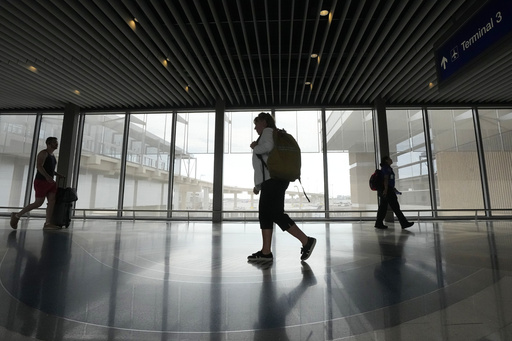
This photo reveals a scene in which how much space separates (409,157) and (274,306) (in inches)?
341

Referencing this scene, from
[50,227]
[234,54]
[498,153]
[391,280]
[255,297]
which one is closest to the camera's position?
[255,297]

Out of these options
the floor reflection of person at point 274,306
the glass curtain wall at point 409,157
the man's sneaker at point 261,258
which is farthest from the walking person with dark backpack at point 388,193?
the floor reflection of person at point 274,306

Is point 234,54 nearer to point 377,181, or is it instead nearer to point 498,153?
point 377,181

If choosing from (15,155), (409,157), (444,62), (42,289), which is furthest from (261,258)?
(15,155)

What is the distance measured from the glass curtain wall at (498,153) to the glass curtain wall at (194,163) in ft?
29.4

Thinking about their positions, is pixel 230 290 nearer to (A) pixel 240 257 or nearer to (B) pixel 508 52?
(A) pixel 240 257

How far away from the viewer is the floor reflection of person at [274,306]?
98cm

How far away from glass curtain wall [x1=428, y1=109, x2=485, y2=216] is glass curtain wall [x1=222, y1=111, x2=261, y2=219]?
19.4ft

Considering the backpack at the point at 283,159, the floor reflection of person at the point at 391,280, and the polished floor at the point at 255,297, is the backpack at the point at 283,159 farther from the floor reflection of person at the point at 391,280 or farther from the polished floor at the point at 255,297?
the floor reflection of person at the point at 391,280

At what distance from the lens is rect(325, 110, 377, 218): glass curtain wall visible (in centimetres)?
805

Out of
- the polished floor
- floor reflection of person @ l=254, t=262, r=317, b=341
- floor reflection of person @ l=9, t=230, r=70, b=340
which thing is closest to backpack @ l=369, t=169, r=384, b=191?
the polished floor

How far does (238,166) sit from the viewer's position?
835 centimetres

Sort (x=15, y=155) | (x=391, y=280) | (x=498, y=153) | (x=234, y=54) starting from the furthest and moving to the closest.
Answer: (x=15, y=155) < (x=498, y=153) < (x=234, y=54) < (x=391, y=280)

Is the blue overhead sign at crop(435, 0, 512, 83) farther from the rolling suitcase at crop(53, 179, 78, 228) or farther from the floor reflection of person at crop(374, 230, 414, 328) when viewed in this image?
the rolling suitcase at crop(53, 179, 78, 228)
